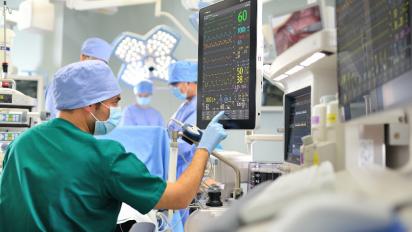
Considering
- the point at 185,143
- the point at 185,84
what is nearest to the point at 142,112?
the point at 185,84

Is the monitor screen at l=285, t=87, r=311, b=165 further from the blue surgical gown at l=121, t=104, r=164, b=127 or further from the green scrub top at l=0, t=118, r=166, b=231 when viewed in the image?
the blue surgical gown at l=121, t=104, r=164, b=127

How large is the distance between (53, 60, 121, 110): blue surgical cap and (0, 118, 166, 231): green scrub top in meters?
0.16

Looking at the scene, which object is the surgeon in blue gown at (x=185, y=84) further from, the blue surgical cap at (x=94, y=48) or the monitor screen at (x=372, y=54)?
the monitor screen at (x=372, y=54)

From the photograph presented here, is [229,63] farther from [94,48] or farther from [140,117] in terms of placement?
[140,117]

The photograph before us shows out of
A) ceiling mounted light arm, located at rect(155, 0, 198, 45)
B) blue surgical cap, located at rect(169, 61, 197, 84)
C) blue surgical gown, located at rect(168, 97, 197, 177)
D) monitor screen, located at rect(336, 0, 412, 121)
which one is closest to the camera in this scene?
monitor screen, located at rect(336, 0, 412, 121)

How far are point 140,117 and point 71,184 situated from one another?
11.5ft

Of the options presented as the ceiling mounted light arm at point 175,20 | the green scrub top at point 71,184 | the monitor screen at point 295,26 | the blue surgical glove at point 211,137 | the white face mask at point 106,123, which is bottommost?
the green scrub top at point 71,184

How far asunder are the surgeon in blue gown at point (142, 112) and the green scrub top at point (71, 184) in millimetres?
3359

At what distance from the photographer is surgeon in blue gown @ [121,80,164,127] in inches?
193

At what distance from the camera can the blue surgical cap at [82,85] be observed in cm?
164

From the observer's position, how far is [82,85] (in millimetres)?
1661

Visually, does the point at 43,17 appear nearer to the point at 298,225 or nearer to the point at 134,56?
the point at 134,56

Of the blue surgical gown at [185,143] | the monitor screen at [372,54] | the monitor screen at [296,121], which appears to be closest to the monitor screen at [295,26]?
the monitor screen at [372,54]

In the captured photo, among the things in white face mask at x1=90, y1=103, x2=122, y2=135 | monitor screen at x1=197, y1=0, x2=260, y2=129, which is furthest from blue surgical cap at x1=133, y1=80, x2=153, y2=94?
monitor screen at x1=197, y1=0, x2=260, y2=129
